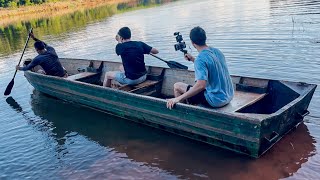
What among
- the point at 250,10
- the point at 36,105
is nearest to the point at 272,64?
the point at 36,105

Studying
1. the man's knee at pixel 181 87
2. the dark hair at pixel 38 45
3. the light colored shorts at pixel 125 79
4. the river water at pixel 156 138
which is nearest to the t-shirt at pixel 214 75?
the man's knee at pixel 181 87

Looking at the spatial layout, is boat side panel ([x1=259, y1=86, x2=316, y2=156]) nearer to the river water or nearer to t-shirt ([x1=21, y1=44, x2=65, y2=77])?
the river water

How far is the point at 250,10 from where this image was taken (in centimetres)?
2000

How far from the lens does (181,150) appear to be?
6.12 metres

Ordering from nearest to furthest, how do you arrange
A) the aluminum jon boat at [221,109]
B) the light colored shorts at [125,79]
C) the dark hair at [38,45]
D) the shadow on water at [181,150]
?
1. the aluminum jon boat at [221,109]
2. the shadow on water at [181,150]
3. the light colored shorts at [125,79]
4. the dark hair at [38,45]

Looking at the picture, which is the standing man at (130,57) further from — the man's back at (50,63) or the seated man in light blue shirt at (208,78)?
the man's back at (50,63)

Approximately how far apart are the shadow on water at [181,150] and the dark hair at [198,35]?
1.92 metres

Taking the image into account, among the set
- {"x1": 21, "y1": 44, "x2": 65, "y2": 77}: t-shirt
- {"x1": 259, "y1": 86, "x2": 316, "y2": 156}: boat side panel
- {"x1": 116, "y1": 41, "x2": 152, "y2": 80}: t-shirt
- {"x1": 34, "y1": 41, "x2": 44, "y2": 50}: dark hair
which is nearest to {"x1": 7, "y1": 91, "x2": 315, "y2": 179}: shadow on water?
{"x1": 259, "y1": 86, "x2": 316, "y2": 156}: boat side panel

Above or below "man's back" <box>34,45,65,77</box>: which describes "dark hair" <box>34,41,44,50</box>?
above

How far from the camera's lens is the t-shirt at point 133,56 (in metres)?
7.35

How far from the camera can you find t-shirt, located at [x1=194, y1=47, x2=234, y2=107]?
17.3 feet

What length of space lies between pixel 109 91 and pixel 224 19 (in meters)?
12.2

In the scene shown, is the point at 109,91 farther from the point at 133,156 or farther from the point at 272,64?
the point at 272,64

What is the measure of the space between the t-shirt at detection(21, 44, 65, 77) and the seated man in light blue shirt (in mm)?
4919
